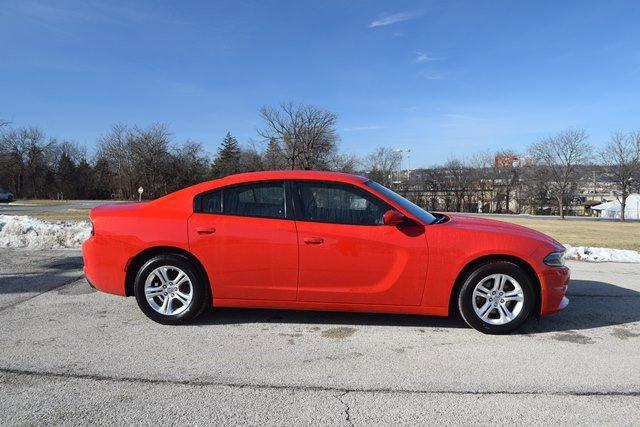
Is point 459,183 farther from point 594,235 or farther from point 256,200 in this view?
point 256,200

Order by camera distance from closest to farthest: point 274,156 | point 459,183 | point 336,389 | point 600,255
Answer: point 336,389 < point 600,255 < point 274,156 < point 459,183

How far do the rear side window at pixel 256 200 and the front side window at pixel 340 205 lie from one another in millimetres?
227

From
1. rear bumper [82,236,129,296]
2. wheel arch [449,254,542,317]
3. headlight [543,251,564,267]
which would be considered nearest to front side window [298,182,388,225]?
wheel arch [449,254,542,317]

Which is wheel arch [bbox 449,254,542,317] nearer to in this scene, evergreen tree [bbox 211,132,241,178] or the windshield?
the windshield

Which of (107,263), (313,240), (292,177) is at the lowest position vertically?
(107,263)

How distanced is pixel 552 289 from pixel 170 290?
366cm

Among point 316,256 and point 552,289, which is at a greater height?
point 316,256

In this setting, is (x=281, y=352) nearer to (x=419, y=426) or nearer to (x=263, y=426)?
(x=263, y=426)

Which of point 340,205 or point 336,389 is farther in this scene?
point 340,205

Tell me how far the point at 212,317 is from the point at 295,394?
77.1 inches

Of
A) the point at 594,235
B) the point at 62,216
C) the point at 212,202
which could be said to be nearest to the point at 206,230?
the point at 212,202

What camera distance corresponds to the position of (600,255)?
32.0ft

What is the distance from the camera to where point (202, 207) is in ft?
15.6

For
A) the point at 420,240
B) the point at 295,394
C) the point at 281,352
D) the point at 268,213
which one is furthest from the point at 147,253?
the point at 420,240
